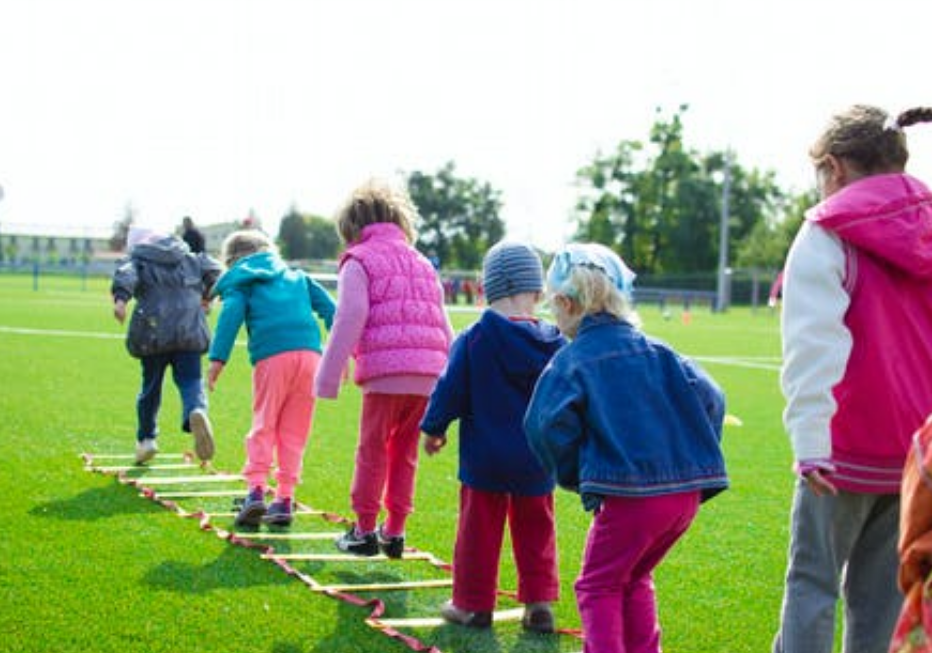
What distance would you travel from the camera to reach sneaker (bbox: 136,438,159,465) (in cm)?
838

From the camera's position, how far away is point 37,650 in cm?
425

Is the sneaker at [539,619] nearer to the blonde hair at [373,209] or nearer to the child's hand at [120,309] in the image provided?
the blonde hair at [373,209]

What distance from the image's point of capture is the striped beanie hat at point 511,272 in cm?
495

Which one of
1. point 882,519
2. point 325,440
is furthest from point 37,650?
point 325,440

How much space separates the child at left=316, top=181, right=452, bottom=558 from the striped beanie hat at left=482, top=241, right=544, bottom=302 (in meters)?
1.06

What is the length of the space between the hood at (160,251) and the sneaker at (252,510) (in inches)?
102

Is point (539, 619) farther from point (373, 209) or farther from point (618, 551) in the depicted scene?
point (373, 209)

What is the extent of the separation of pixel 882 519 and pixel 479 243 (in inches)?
3708

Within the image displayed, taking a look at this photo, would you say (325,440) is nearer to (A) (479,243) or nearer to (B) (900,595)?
(B) (900,595)

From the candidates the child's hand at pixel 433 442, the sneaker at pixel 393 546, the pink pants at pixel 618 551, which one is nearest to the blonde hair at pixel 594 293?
the pink pants at pixel 618 551

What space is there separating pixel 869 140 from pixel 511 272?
1732 millimetres

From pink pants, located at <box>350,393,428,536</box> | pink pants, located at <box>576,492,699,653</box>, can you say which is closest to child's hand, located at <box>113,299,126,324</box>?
pink pants, located at <box>350,393,428,536</box>

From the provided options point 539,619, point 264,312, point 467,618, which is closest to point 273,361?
point 264,312

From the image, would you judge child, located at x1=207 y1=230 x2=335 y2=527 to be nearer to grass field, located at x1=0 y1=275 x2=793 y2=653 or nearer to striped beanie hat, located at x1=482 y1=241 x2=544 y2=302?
grass field, located at x1=0 y1=275 x2=793 y2=653
